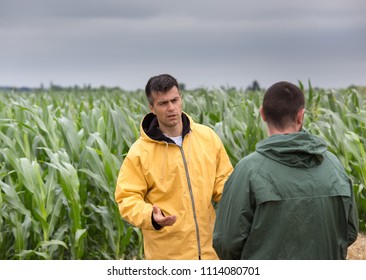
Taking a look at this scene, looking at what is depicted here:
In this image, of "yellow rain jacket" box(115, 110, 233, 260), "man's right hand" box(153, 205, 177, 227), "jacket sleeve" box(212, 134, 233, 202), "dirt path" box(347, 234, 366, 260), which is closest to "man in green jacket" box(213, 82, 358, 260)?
"man's right hand" box(153, 205, 177, 227)

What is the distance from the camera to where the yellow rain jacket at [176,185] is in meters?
3.15

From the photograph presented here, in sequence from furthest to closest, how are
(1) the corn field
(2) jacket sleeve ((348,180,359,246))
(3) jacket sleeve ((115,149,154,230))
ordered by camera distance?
1. (1) the corn field
2. (3) jacket sleeve ((115,149,154,230))
3. (2) jacket sleeve ((348,180,359,246))

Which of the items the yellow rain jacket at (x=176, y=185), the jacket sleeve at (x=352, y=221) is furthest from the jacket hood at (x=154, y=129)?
the jacket sleeve at (x=352, y=221)

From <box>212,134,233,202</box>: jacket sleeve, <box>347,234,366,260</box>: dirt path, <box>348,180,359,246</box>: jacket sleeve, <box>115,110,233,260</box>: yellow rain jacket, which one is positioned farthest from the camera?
<box>347,234,366,260</box>: dirt path

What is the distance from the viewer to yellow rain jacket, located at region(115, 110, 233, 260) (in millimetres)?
3150

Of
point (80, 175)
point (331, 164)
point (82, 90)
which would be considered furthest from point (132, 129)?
point (82, 90)

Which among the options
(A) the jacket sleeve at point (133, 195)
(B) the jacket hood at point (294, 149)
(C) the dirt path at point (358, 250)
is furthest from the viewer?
(C) the dirt path at point (358, 250)

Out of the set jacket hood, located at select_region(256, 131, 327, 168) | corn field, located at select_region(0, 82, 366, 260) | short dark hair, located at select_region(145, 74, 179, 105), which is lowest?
corn field, located at select_region(0, 82, 366, 260)

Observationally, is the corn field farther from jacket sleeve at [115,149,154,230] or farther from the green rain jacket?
the green rain jacket

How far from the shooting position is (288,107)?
8.13ft

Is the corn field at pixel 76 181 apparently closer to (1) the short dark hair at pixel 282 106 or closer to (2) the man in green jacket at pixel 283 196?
(2) the man in green jacket at pixel 283 196

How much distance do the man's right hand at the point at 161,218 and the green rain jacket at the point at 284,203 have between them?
33cm

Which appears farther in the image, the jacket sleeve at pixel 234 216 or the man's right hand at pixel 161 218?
the man's right hand at pixel 161 218

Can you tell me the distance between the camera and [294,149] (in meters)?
2.42
